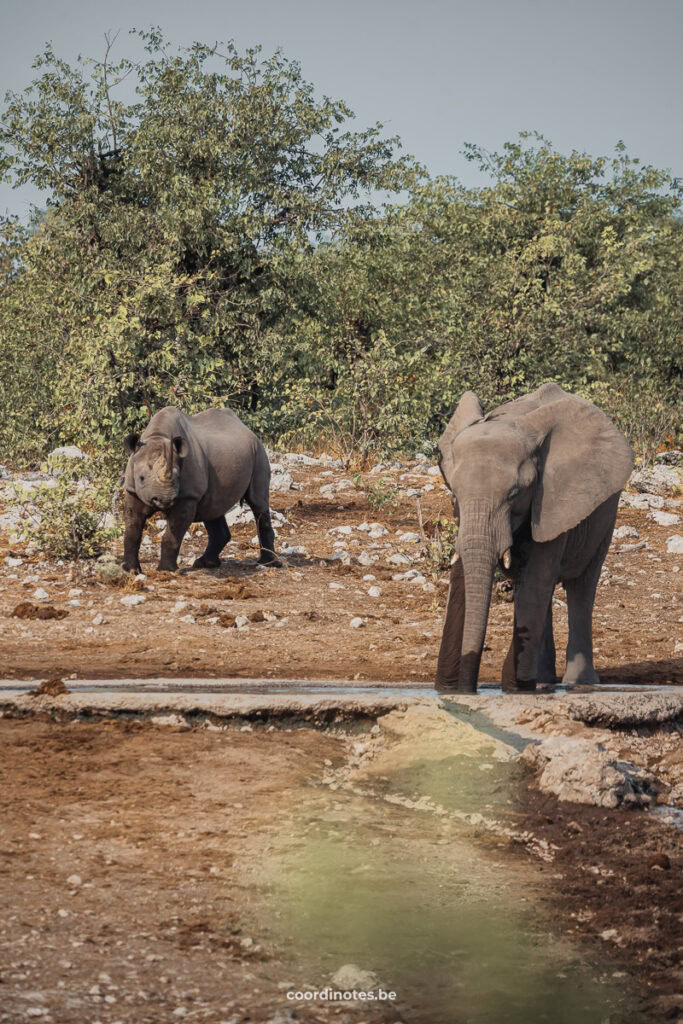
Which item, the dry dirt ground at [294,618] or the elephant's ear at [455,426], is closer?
the elephant's ear at [455,426]

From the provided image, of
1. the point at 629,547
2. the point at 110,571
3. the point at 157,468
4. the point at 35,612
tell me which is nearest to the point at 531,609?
the point at 35,612

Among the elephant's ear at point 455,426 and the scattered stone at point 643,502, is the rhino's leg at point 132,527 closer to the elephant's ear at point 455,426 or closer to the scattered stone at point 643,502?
the elephant's ear at point 455,426

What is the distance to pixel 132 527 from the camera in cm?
1378

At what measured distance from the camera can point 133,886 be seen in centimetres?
493

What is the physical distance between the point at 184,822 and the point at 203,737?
4.63ft

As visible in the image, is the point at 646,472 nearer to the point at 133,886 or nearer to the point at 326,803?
the point at 326,803

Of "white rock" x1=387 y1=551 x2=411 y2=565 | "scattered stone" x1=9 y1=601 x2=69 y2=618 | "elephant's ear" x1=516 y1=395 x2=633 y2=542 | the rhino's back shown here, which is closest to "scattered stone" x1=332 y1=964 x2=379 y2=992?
"elephant's ear" x1=516 y1=395 x2=633 y2=542

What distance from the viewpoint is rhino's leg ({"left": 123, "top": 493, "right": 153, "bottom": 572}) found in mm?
13750

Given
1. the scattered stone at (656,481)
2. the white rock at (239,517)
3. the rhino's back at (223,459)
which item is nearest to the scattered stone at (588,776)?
the rhino's back at (223,459)

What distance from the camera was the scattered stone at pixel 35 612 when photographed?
11828mm

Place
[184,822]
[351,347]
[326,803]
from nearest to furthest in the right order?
1. [184,822]
2. [326,803]
3. [351,347]

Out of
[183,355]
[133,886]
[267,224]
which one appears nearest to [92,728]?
[133,886]

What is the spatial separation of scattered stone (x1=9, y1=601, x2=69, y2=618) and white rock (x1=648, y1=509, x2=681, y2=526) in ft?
29.4

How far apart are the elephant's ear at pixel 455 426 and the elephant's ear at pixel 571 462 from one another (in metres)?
0.31
